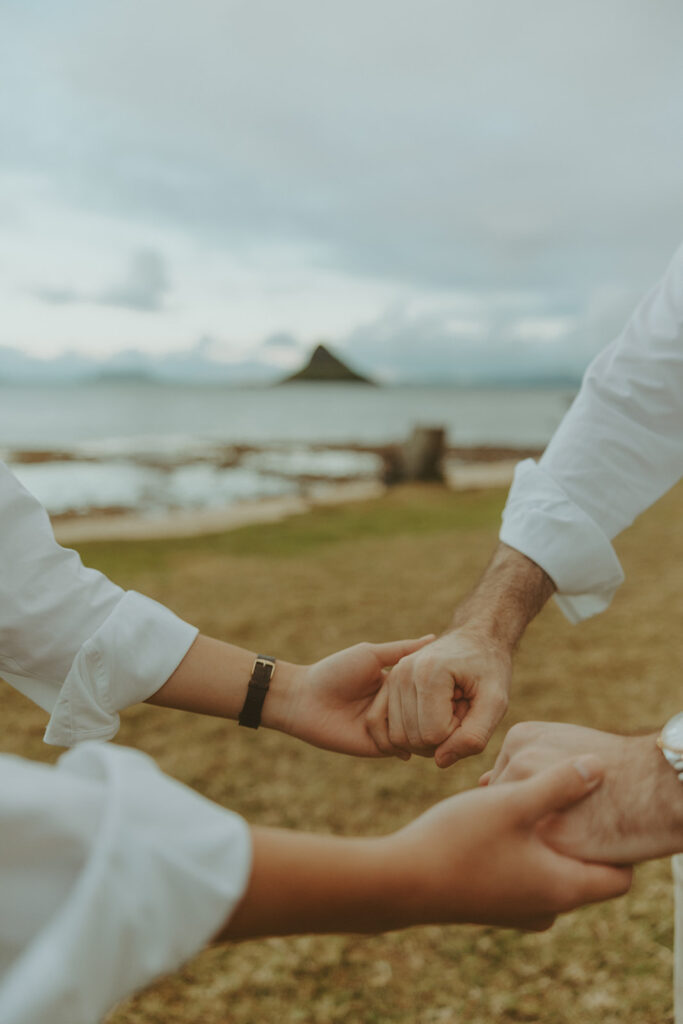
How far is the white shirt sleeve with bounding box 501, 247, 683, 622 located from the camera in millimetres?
2301

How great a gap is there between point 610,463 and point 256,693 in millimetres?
1291

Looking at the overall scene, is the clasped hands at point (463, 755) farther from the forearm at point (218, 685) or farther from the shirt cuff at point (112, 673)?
the shirt cuff at point (112, 673)

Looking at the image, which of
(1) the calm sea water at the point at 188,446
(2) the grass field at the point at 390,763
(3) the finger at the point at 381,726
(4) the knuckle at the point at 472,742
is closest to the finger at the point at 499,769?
(4) the knuckle at the point at 472,742

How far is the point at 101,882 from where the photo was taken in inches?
33.8

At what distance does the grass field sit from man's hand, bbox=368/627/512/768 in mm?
966

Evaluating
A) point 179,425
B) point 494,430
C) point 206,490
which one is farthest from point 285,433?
point 206,490

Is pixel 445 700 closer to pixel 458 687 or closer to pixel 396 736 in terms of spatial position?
pixel 458 687

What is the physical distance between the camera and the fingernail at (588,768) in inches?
56.2

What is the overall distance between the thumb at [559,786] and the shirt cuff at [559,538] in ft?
2.93

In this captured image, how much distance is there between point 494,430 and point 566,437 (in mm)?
46071

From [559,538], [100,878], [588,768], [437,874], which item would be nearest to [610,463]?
[559,538]

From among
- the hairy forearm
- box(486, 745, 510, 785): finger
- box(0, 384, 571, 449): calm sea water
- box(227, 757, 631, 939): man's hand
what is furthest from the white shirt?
box(0, 384, 571, 449): calm sea water

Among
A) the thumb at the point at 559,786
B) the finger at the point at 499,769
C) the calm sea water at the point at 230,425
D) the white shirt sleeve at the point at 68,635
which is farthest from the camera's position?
the calm sea water at the point at 230,425

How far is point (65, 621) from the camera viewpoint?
1.95 metres
